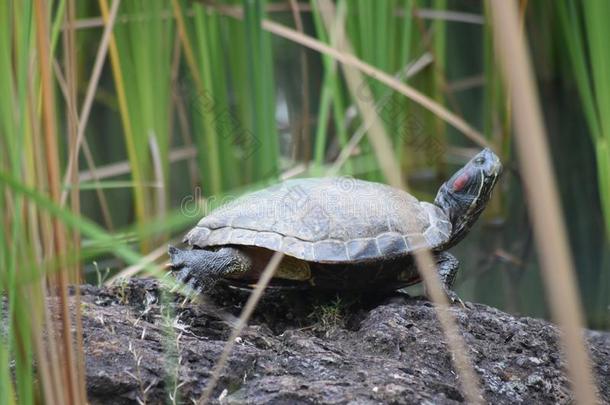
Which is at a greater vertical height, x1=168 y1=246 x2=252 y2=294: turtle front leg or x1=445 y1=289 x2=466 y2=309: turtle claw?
x1=168 y1=246 x2=252 y2=294: turtle front leg

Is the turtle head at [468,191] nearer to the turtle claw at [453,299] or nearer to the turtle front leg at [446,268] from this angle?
the turtle front leg at [446,268]

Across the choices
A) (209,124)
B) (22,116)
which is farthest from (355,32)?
(22,116)

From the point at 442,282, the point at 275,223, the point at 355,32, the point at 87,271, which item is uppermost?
the point at 355,32

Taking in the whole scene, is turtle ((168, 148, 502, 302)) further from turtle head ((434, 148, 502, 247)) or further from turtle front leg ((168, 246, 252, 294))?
turtle head ((434, 148, 502, 247))

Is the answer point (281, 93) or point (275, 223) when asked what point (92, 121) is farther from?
point (275, 223)

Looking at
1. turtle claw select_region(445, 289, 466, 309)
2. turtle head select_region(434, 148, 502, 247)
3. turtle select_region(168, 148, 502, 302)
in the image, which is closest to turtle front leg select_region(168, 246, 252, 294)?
turtle select_region(168, 148, 502, 302)

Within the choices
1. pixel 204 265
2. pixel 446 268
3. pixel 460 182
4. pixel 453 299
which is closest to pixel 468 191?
pixel 460 182
